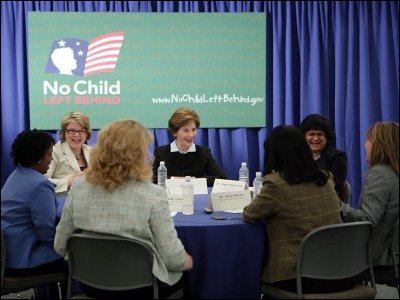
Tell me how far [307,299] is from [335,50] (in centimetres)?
356

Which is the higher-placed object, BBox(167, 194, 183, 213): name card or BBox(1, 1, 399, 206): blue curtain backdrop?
BBox(1, 1, 399, 206): blue curtain backdrop

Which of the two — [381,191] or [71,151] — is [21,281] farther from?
[381,191]

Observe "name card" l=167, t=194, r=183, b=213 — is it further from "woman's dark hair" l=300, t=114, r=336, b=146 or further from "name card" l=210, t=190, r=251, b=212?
"woman's dark hair" l=300, t=114, r=336, b=146

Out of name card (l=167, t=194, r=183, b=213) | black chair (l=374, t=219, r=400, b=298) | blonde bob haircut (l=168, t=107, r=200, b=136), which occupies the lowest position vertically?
black chair (l=374, t=219, r=400, b=298)

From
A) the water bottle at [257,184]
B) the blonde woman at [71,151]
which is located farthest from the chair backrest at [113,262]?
the blonde woman at [71,151]

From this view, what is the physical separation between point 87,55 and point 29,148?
255 centimetres

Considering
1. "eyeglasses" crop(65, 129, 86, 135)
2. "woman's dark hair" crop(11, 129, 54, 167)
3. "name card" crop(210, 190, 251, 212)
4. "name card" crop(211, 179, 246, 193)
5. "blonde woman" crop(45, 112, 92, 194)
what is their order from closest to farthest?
"woman's dark hair" crop(11, 129, 54, 167) → "name card" crop(210, 190, 251, 212) → "name card" crop(211, 179, 246, 193) → "blonde woman" crop(45, 112, 92, 194) → "eyeglasses" crop(65, 129, 86, 135)

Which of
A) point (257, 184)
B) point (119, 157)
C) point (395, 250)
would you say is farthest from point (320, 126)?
point (119, 157)

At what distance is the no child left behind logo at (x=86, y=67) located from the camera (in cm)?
494

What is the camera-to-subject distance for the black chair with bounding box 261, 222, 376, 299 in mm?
2227

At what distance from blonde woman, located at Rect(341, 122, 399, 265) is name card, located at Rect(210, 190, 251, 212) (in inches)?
22.6

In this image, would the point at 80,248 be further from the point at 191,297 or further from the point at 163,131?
the point at 163,131

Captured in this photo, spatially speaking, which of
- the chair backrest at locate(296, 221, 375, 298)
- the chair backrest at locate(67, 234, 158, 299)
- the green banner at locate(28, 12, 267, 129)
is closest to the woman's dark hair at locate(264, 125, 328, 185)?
the chair backrest at locate(296, 221, 375, 298)

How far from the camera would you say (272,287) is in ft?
7.79
